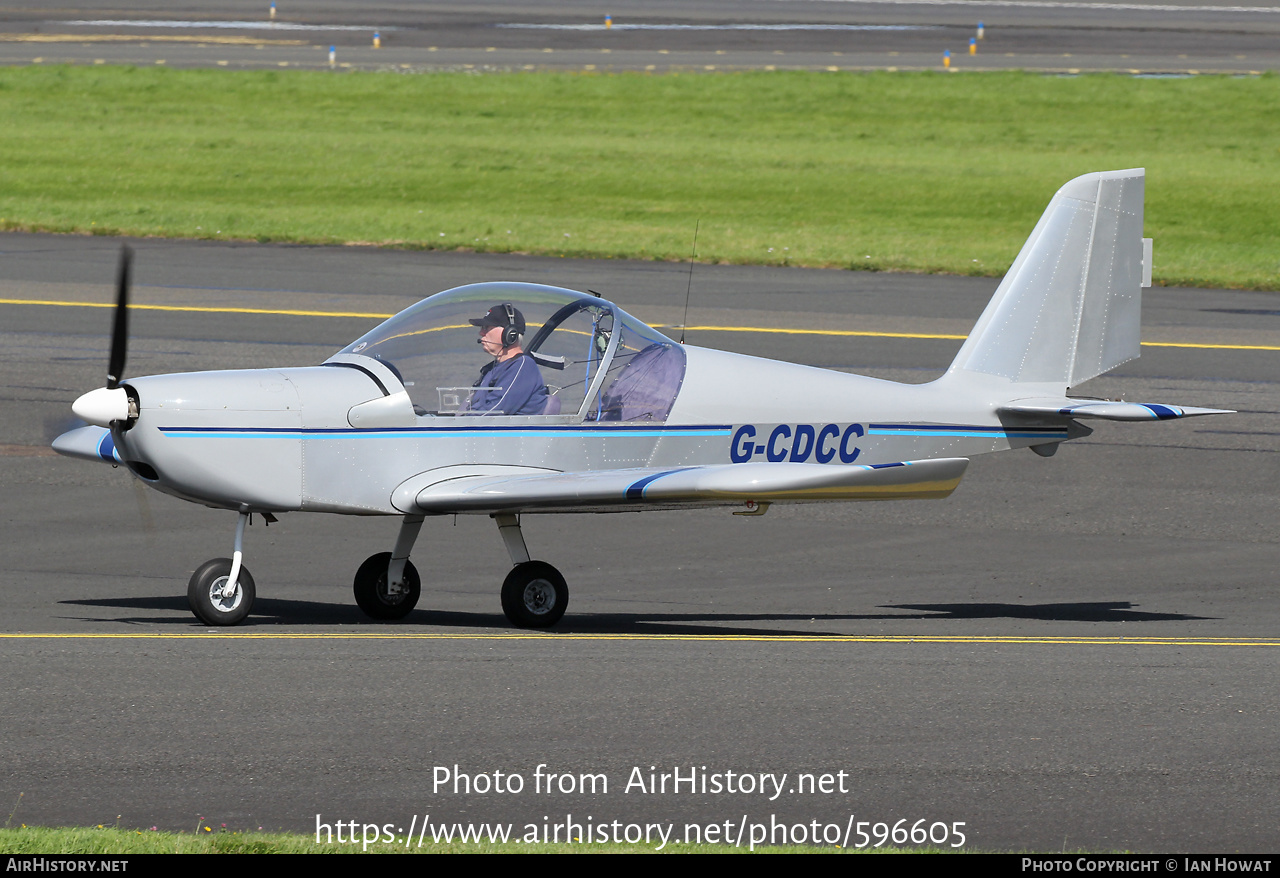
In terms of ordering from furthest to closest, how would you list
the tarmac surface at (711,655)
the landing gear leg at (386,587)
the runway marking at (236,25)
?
the runway marking at (236,25), the landing gear leg at (386,587), the tarmac surface at (711,655)

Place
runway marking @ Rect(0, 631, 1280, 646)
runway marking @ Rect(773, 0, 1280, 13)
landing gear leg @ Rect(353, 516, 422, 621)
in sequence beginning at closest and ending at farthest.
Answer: runway marking @ Rect(0, 631, 1280, 646), landing gear leg @ Rect(353, 516, 422, 621), runway marking @ Rect(773, 0, 1280, 13)

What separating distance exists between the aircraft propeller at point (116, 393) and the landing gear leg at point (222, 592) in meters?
0.99

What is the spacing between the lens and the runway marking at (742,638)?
31.7ft

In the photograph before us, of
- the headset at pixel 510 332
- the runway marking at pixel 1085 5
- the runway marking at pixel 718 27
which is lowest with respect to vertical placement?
the headset at pixel 510 332

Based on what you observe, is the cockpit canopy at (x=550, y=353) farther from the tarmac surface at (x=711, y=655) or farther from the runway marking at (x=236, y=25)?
the runway marking at (x=236, y=25)

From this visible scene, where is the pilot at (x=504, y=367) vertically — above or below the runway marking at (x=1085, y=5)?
below

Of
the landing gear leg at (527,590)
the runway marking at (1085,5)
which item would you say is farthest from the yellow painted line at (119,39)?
the landing gear leg at (527,590)

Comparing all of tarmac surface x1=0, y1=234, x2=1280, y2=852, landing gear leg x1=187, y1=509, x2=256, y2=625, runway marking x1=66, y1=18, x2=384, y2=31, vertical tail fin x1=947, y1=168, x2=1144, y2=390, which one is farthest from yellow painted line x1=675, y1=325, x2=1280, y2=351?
Answer: runway marking x1=66, y1=18, x2=384, y2=31

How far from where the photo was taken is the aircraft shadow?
10.6 metres

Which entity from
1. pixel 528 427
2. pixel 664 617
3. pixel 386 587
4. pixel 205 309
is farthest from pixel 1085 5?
pixel 386 587

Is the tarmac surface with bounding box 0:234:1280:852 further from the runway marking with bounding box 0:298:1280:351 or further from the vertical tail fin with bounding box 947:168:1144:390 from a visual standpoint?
the vertical tail fin with bounding box 947:168:1144:390

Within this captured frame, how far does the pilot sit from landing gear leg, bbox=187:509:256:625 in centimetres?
156
